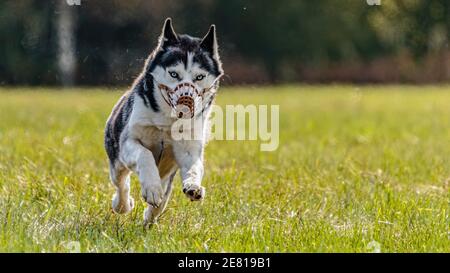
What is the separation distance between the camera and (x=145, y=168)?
442cm

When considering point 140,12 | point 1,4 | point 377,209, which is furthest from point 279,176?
point 1,4

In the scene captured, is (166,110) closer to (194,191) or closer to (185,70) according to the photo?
(185,70)

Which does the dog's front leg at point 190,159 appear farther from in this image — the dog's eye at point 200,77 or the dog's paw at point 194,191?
the dog's eye at point 200,77

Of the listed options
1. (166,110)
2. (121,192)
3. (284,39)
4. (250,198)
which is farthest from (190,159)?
(284,39)

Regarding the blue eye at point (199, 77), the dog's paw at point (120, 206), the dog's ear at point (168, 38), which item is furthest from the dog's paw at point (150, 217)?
the dog's ear at point (168, 38)

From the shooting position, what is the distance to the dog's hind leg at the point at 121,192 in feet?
16.5

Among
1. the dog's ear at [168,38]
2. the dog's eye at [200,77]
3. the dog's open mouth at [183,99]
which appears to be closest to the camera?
the dog's open mouth at [183,99]

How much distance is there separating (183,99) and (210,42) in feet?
1.62

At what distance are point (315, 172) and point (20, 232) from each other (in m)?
2.95

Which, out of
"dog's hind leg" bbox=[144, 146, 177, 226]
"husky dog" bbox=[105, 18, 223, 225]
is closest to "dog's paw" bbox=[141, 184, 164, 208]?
"husky dog" bbox=[105, 18, 223, 225]

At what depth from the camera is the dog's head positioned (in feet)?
14.7

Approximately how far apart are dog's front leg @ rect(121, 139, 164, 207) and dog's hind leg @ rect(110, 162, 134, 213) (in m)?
0.34

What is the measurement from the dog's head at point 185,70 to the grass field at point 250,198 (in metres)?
0.67
